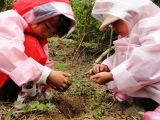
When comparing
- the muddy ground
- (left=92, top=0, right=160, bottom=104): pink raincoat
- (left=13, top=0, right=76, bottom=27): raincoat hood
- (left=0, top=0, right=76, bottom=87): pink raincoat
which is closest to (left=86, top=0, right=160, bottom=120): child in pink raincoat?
(left=92, top=0, right=160, bottom=104): pink raincoat

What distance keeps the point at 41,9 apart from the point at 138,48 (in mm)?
900

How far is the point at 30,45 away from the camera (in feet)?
7.71

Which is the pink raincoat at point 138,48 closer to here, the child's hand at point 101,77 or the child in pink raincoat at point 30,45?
the child's hand at point 101,77

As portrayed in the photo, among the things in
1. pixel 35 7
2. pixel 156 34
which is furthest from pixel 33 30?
pixel 156 34

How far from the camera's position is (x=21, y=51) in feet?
6.88

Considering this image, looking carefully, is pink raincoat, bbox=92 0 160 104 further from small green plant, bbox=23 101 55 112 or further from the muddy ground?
small green plant, bbox=23 101 55 112

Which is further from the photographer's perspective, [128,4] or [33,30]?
[33,30]

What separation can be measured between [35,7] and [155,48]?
1083 mm

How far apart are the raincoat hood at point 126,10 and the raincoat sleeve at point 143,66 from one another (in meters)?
Result: 0.13

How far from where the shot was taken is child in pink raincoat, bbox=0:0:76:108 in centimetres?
209

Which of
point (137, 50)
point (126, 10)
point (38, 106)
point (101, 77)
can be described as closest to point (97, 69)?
point (101, 77)

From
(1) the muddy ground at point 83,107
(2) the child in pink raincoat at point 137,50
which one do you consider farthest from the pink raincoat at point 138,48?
(1) the muddy ground at point 83,107

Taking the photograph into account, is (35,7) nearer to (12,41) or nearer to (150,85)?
(12,41)

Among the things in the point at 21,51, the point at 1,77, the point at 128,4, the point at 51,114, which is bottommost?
the point at 51,114
